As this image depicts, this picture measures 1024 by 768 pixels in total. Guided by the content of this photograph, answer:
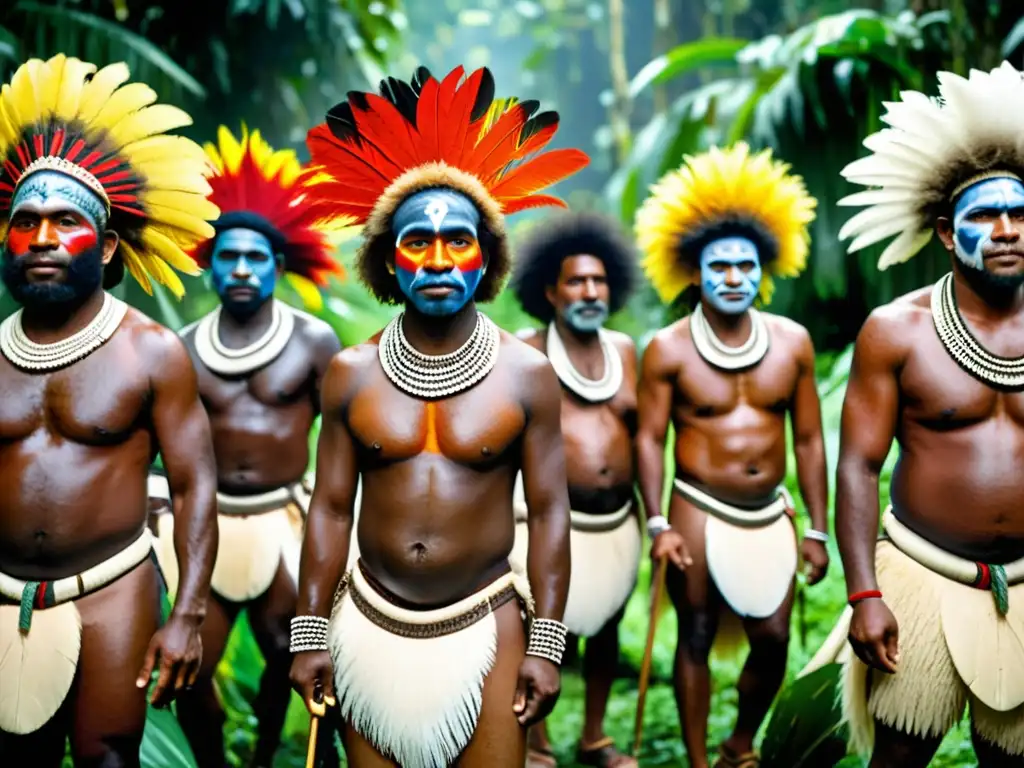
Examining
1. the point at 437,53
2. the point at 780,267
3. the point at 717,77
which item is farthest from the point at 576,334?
the point at 437,53

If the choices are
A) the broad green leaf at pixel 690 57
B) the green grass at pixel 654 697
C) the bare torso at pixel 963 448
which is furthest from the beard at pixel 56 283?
the broad green leaf at pixel 690 57

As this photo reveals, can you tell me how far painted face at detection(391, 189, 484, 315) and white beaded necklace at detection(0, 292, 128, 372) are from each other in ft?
3.07

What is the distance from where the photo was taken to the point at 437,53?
19156mm

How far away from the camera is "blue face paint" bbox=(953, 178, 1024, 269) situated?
333 centimetres

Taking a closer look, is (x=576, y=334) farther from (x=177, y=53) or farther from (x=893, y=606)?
(x=177, y=53)

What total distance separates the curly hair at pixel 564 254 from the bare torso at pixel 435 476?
244 centimetres

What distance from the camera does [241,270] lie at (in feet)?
15.6

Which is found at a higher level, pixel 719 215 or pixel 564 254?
pixel 719 215

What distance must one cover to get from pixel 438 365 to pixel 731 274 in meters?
2.15

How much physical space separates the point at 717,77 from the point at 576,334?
37.3 feet

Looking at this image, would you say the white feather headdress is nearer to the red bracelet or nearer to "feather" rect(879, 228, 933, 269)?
"feather" rect(879, 228, 933, 269)

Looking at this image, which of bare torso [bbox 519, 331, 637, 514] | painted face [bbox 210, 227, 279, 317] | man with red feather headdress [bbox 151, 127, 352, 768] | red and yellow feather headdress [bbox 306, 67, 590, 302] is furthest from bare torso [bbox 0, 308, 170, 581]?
bare torso [bbox 519, 331, 637, 514]

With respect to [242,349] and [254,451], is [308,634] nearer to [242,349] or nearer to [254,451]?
[254,451]

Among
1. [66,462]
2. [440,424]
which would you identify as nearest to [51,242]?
[66,462]
